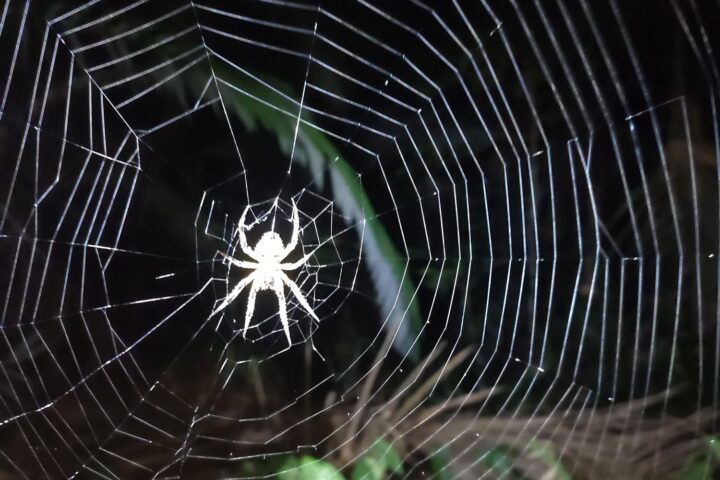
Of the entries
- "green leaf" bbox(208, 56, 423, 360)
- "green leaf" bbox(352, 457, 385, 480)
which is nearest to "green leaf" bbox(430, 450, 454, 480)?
"green leaf" bbox(352, 457, 385, 480)

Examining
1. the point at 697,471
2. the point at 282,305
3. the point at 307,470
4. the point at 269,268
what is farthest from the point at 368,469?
the point at 697,471

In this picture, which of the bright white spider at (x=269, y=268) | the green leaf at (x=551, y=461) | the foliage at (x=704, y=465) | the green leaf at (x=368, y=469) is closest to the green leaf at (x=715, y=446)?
the foliage at (x=704, y=465)

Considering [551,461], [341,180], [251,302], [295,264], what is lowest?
[551,461]

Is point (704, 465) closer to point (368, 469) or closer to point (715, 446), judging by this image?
point (715, 446)

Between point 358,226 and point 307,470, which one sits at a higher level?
point 358,226

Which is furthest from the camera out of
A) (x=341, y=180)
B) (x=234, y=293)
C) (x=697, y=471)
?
(x=234, y=293)

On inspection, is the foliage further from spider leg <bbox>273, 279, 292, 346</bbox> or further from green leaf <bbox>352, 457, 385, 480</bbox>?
spider leg <bbox>273, 279, 292, 346</bbox>

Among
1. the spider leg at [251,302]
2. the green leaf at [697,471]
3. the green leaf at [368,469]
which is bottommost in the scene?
the green leaf at [368,469]

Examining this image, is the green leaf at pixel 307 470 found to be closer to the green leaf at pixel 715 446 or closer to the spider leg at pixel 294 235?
the spider leg at pixel 294 235
